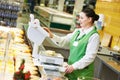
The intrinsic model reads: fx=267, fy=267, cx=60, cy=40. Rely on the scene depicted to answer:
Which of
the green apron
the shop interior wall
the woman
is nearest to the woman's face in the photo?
the woman

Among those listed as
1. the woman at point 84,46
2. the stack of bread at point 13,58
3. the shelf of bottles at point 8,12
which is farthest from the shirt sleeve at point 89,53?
the shelf of bottles at point 8,12

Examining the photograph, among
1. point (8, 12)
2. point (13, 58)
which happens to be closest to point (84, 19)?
point (13, 58)

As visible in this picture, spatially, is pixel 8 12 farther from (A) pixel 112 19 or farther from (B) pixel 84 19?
(B) pixel 84 19

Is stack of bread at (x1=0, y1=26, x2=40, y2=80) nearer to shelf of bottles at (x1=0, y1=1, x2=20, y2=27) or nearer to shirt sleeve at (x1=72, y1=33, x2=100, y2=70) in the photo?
shirt sleeve at (x1=72, y1=33, x2=100, y2=70)

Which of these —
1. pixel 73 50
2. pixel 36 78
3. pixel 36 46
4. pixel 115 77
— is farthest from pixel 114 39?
pixel 36 78

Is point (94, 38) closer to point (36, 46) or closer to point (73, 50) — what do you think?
Answer: point (73, 50)

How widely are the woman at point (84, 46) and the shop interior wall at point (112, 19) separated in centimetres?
289

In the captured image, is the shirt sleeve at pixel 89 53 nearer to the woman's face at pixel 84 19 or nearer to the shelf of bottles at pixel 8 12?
the woman's face at pixel 84 19

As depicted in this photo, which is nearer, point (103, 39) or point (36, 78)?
point (36, 78)

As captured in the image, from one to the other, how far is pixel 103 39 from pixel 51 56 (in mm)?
4190

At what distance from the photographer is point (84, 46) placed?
359 centimetres

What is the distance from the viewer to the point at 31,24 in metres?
3.30

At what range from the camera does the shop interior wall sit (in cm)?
656

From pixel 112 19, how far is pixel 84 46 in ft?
11.8
